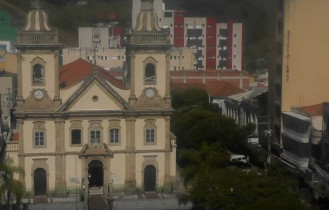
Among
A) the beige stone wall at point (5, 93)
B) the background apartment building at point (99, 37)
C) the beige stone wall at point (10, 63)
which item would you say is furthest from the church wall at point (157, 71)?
the background apartment building at point (99, 37)

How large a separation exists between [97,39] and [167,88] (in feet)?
192

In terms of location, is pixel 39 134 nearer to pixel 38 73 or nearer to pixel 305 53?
pixel 38 73

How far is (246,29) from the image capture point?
90312 millimetres

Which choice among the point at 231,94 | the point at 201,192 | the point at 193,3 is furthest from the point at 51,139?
the point at 193,3

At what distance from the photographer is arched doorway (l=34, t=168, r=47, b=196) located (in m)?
35.8

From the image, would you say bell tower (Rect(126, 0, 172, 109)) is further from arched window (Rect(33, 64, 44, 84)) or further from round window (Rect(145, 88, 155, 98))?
arched window (Rect(33, 64, 44, 84))

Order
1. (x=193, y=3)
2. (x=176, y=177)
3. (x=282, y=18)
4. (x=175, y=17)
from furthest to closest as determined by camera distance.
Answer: (x=193, y=3) < (x=175, y=17) < (x=282, y=18) < (x=176, y=177)

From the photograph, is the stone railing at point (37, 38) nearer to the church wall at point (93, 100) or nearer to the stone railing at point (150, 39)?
the church wall at point (93, 100)

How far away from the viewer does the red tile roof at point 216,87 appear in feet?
220

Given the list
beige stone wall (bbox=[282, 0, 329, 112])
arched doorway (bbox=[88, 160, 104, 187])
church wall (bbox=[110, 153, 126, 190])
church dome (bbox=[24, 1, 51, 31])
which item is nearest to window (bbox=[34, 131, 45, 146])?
arched doorway (bbox=[88, 160, 104, 187])

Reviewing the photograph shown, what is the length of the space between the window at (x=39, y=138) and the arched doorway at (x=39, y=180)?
1489mm

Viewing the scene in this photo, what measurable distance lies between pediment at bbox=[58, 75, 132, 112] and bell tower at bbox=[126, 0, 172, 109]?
886mm

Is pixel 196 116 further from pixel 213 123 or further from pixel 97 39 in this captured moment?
pixel 97 39

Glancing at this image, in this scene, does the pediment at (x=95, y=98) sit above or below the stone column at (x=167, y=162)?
above
